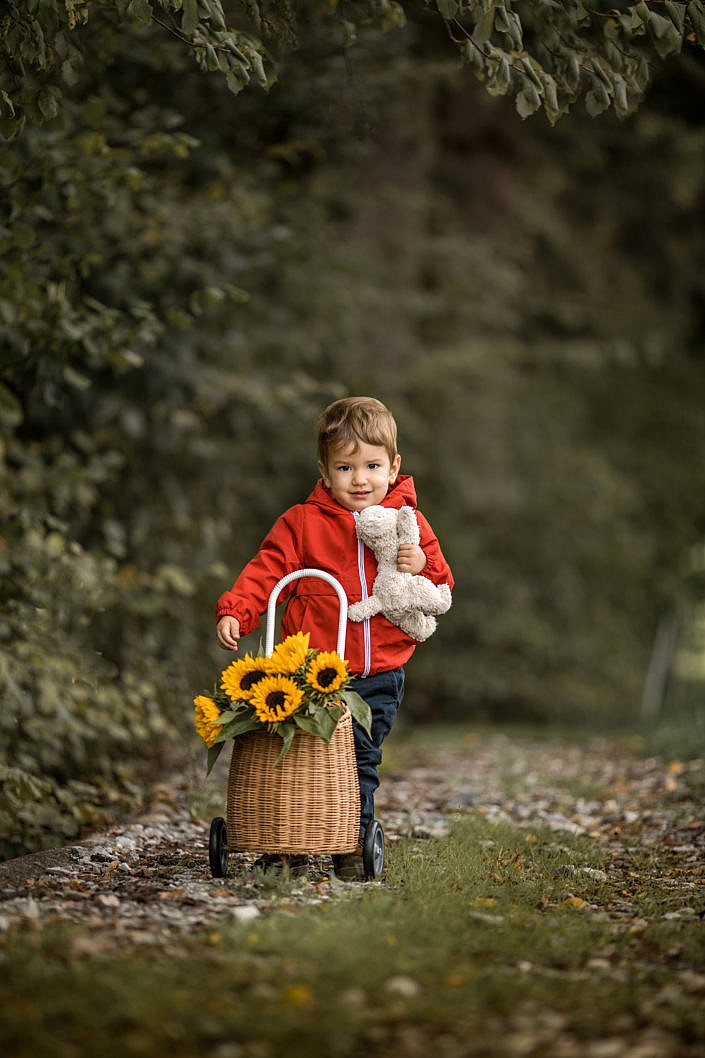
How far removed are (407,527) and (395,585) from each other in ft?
0.70

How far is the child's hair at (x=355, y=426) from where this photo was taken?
427 cm

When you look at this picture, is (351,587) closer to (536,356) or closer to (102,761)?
(102,761)

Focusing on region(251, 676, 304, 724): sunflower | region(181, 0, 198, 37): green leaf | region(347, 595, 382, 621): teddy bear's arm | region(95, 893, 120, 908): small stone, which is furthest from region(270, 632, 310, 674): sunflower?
region(181, 0, 198, 37): green leaf

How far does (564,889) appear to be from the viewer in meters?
4.17

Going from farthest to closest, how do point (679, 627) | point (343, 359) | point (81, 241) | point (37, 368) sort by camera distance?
point (679, 627)
point (343, 359)
point (81, 241)
point (37, 368)

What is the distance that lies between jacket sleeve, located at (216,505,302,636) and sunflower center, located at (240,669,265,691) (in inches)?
8.2

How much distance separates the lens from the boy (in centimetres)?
427

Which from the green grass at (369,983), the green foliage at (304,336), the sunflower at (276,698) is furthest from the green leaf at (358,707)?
the green foliage at (304,336)

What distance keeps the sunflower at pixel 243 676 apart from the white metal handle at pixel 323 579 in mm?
100

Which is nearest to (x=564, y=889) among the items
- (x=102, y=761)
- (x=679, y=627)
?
(x=102, y=761)

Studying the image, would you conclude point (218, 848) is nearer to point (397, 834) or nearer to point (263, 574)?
point (263, 574)

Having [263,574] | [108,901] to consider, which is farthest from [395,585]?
[108,901]

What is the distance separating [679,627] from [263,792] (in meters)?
12.1

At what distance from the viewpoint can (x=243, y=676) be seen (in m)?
4.00
